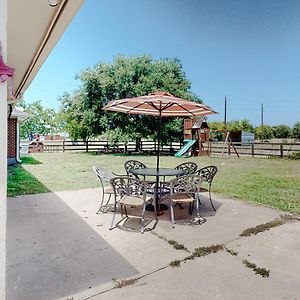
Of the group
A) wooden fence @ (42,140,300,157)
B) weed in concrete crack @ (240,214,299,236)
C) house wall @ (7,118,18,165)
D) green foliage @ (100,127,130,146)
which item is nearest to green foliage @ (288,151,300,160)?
wooden fence @ (42,140,300,157)

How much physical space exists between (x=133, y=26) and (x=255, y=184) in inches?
705

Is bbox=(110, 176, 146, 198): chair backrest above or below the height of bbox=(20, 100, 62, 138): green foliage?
below

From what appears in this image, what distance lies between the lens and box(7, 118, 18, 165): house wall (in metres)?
10.6

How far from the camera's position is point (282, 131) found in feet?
156

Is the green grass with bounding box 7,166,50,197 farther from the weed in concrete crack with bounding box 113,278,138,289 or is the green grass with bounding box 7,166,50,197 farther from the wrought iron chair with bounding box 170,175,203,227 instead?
the weed in concrete crack with bounding box 113,278,138,289

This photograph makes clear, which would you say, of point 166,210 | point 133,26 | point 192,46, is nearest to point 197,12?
point 133,26

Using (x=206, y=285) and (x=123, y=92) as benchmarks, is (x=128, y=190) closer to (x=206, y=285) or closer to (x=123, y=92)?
(x=206, y=285)

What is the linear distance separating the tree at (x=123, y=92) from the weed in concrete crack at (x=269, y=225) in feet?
46.3

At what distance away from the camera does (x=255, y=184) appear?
24.3ft

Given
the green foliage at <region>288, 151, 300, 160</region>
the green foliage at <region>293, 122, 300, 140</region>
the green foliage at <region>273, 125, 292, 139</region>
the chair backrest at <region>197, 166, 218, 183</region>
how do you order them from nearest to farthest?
the chair backrest at <region>197, 166, 218, 183</region>
the green foliage at <region>288, 151, 300, 160</region>
the green foliage at <region>293, 122, 300, 140</region>
the green foliage at <region>273, 125, 292, 139</region>

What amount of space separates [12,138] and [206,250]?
32.3 ft

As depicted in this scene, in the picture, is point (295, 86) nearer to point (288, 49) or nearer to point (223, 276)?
point (288, 49)

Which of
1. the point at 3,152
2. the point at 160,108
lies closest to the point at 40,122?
the point at 160,108

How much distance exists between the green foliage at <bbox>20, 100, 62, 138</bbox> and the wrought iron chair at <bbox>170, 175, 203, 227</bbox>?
3313 centimetres
